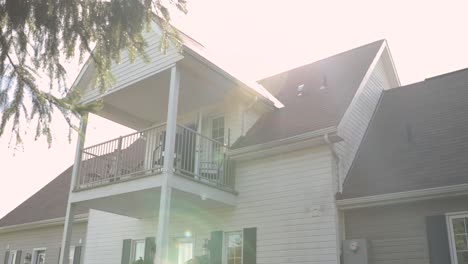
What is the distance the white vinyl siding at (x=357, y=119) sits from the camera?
33.6 feet

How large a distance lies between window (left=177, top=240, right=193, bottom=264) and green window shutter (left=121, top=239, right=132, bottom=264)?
1.49 metres

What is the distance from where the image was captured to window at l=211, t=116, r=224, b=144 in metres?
12.3

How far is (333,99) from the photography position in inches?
448

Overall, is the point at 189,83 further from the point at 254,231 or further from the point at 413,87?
the point at 413,87

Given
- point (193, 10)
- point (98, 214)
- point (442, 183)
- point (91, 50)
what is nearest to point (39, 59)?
point (91, 50)

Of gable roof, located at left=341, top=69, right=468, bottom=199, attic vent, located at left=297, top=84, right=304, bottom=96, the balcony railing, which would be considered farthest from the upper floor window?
gable roof, located at left=341, top=69, right=468, bottom=199

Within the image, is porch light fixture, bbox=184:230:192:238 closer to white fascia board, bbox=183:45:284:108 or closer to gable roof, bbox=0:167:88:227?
white fascia board, bbox=183:45:284:108

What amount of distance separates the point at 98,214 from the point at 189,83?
5.62m

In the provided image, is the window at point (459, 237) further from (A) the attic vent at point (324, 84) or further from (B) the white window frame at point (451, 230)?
(A) the attic vent at point (324, 84)

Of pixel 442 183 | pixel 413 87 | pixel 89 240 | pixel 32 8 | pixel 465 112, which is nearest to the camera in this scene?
pixel 32 8

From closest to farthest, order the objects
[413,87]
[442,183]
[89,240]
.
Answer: [442,183] → [413,87] → [89,240]

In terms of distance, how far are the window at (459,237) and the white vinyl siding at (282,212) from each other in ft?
6.64

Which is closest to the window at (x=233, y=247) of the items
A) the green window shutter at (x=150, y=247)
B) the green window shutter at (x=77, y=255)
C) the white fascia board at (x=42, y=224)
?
the green window shutter at (x=150, y=247)

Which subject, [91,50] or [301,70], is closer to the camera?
[91,50]
